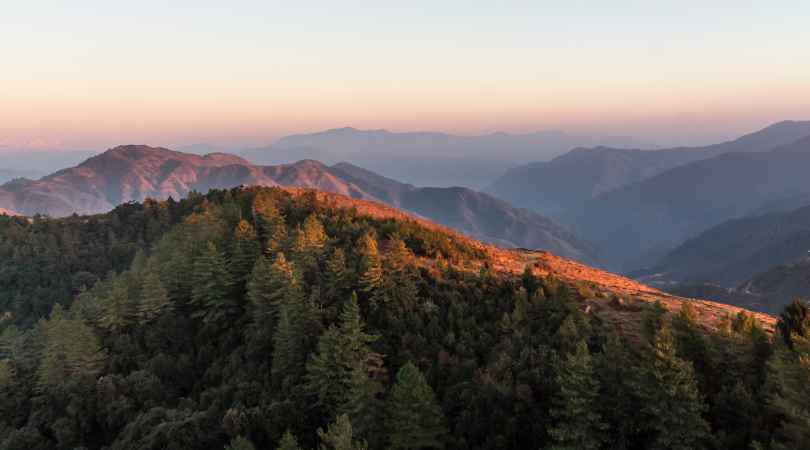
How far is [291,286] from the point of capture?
199ft

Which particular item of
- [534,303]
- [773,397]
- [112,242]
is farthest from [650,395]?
[112,242]

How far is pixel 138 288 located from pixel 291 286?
33.6 m

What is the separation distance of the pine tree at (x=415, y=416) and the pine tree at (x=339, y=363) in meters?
5.88

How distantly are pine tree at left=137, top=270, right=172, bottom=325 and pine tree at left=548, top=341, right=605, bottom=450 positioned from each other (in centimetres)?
5905

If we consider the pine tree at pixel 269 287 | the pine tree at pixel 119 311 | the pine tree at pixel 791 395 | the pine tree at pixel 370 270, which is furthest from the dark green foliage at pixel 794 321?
the pine tree at pixel 119 311

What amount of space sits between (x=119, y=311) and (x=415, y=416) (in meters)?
54.0

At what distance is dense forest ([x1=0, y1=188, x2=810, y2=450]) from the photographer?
38.5 meters

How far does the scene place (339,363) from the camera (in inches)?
1957

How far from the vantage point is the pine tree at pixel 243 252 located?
74.1m

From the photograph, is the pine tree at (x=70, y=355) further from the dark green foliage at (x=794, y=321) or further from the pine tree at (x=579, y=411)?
the dark green foliage at (x=794, y=321)

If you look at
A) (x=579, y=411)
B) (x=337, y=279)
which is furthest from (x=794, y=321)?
(x=337, y=279)

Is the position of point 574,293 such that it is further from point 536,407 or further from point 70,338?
point 70,338

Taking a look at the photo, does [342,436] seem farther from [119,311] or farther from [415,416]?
[119,311]

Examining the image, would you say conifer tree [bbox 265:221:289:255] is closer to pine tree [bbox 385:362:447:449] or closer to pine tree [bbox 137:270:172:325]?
pine tree [bbox 137:270:172:325]
